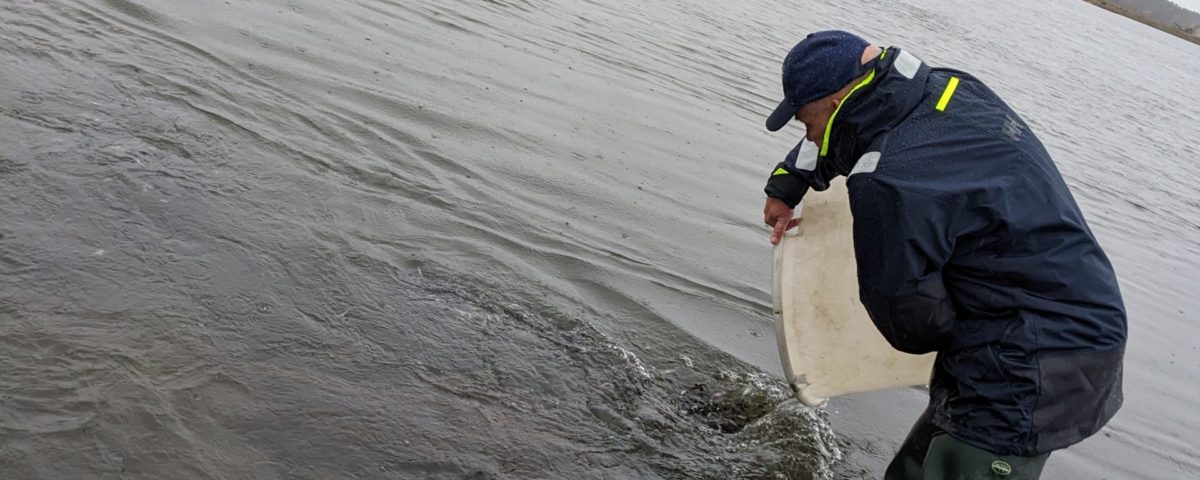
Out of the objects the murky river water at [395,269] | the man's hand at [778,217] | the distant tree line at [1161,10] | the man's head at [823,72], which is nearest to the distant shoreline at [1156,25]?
the distant tree line at [1161,10]

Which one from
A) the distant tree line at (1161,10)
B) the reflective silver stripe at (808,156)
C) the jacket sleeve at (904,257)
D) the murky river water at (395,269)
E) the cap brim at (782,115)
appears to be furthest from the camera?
the distant tree line at (1161,10)

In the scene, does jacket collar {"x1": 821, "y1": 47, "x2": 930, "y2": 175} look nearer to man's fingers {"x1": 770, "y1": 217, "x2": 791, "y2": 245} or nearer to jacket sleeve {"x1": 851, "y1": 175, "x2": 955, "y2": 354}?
jacket sleeve {"x1": 851, "y1": 175, "x2": 955, "y2": 354}

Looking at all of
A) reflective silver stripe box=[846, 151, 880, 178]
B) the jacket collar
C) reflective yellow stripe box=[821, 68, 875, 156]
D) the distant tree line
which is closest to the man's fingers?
reflective yellow stripe box=[821, 68, 875, 156]

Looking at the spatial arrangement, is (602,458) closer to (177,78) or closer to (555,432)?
(555,432)

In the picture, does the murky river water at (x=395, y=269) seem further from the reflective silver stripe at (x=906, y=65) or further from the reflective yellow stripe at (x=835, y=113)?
the reflective silver stripe at (x=906, y=65)

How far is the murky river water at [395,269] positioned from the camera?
12.8ft

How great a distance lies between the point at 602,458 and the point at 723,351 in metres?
1.60

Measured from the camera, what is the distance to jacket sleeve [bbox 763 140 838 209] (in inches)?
150

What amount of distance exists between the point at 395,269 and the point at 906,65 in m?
3.07

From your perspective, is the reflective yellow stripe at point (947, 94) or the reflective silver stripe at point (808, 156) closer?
the reflective yellow stripe at point (947, 94)

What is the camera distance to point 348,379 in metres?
4.25

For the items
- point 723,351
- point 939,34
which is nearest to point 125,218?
point 723,351

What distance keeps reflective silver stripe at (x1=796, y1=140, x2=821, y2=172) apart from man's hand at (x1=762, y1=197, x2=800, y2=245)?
0.82 ft

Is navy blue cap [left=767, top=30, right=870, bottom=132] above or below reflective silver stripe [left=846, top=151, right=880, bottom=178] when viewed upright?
above
